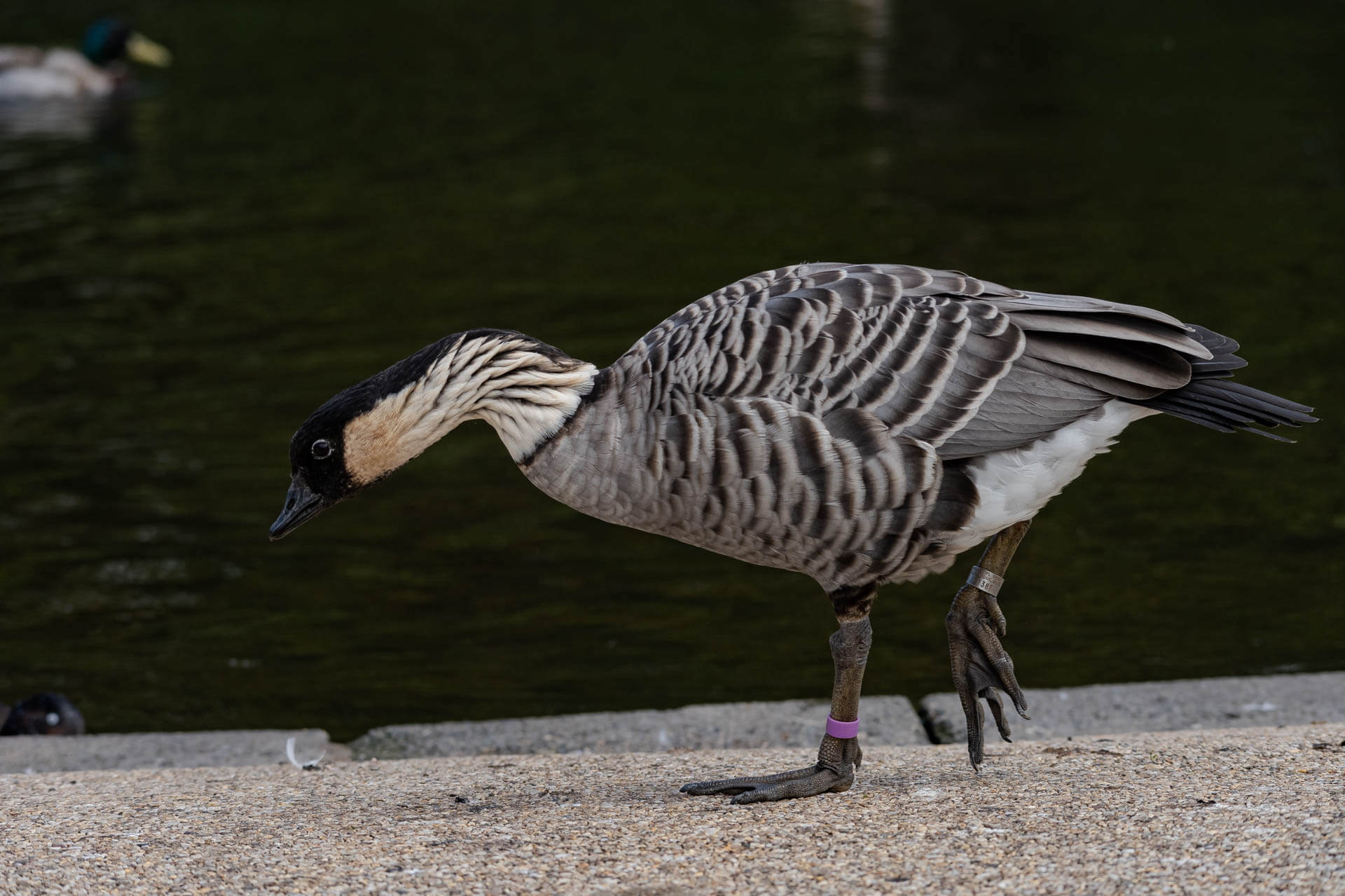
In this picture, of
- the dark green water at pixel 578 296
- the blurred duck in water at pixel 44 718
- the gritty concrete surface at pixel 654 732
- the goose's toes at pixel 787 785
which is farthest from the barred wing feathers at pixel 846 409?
the blurred duck in water at pixel 44 718

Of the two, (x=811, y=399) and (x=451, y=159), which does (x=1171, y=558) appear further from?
(x=451, y=159)

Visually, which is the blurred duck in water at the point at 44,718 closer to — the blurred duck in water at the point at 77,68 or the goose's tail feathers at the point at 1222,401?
the goose's tail feathers at the point at 1222,401

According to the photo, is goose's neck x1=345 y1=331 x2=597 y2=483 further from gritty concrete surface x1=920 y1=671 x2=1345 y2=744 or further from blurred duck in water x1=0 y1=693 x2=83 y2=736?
blurred duck in water x1=0 y1=693 x2=83 y2=736

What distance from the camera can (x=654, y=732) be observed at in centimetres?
648

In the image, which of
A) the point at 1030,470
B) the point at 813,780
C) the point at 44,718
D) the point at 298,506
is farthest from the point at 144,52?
the point at 1030,470

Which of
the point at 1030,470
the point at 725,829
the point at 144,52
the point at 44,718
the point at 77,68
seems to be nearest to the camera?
the point at 725,829

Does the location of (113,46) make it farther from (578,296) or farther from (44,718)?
(44,718)

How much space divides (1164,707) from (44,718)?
4.89 m

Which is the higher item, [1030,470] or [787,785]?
[1030,470]

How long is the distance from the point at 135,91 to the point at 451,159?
24.3ft

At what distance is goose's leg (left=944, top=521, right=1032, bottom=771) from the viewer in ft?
17.3

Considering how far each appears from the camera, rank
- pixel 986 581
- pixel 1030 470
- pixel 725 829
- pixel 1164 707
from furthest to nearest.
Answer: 1. pixel 1164 707
2. pixel 986 581
3. pixel 1030 470
4. pixel 725 829

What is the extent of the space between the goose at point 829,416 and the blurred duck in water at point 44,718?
2.54 m

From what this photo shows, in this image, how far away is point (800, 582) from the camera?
882 cm
